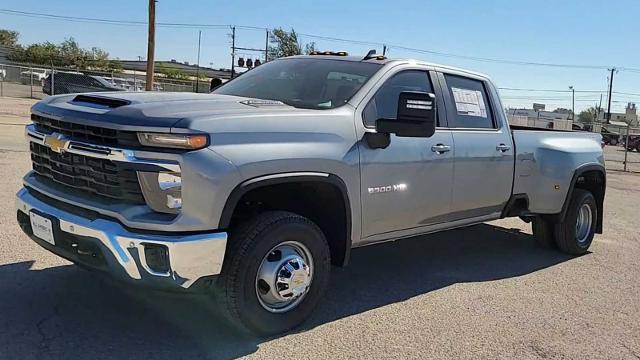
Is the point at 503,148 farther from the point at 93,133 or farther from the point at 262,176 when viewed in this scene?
the point at 93,133

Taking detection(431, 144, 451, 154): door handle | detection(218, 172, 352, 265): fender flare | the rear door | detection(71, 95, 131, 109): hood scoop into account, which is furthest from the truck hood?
the rear door

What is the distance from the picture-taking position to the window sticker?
5410 mm

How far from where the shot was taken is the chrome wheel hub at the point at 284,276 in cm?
383

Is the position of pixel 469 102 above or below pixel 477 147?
above

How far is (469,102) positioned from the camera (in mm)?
5562

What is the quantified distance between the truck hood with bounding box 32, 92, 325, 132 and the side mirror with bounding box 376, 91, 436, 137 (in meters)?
0.56

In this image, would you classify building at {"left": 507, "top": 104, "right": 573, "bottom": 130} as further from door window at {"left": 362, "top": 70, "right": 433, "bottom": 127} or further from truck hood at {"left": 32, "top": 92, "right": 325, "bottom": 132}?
truck hood at {"left": 32, "top": 92, "right": 325, "bottom": 132}

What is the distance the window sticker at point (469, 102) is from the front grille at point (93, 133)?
3031mm

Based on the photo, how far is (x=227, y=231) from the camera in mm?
3598

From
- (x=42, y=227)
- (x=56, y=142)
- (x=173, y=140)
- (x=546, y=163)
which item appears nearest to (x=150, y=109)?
(x=173, y=140)

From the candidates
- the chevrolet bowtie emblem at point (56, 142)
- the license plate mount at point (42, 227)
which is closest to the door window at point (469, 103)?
the chevrolet bowtie emblem at point (56, 142)

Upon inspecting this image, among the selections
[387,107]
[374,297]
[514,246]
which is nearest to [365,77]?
[387,107]

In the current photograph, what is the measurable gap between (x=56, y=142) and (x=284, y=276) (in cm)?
163

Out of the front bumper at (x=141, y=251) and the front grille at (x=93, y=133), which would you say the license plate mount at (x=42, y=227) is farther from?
the front grille at (x=93, y=133)
